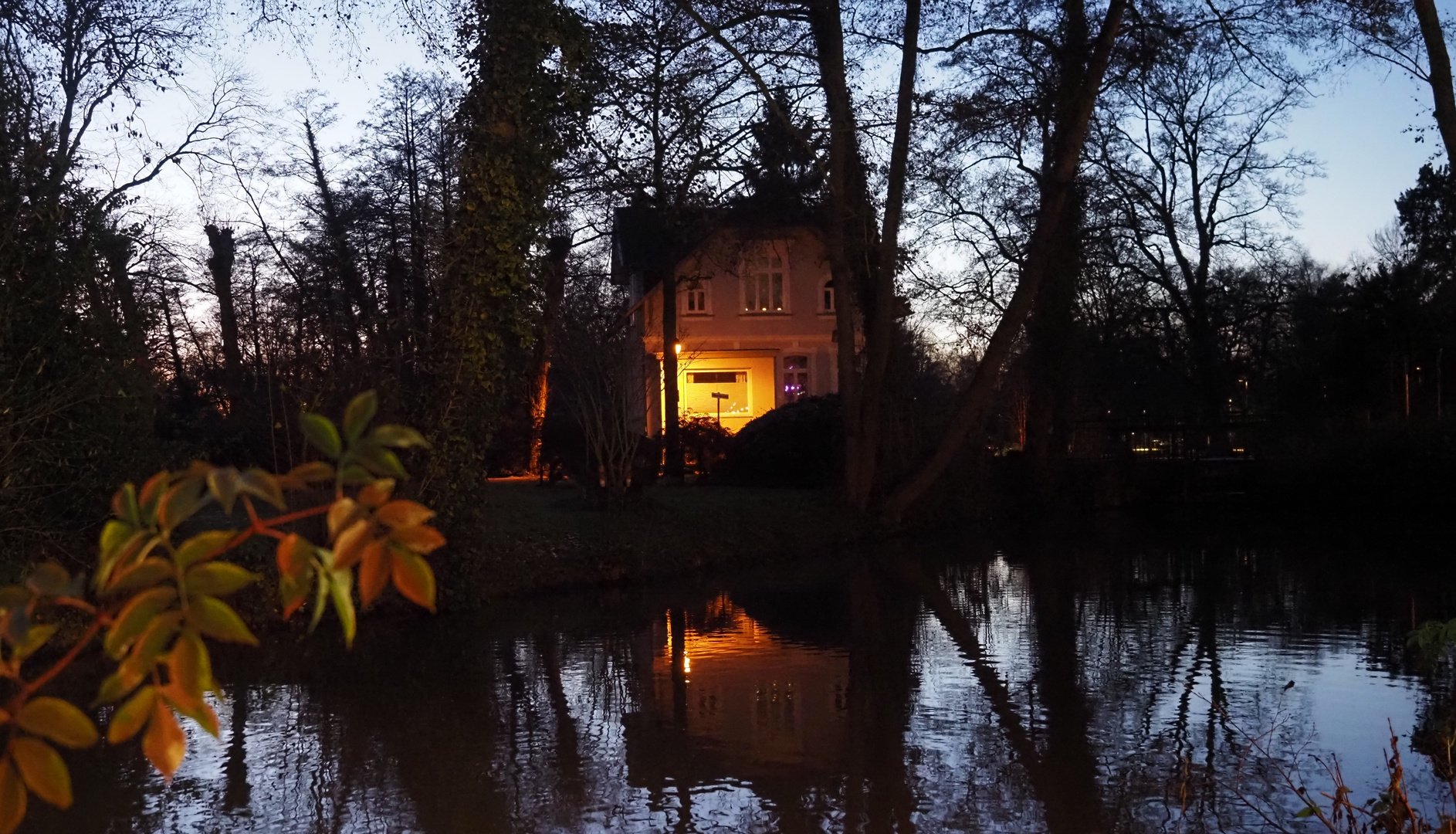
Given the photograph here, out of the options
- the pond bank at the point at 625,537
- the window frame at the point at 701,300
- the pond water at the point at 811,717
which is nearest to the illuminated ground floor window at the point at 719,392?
the window frame at the point at 701,300

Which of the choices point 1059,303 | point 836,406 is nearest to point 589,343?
point 836,406

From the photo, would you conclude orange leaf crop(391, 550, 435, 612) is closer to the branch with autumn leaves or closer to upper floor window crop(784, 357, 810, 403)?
the branch with autumn leaves

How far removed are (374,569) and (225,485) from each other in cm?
21

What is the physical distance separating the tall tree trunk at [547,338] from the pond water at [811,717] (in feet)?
12.8

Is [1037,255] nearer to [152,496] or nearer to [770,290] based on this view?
[770,290]

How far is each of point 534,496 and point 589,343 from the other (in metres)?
3.15

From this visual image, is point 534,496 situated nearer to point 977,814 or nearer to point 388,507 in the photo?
point 977,814

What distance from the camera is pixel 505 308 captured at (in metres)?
13.7

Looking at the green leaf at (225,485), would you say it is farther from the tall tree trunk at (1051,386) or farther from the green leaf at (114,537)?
the tall tree trunk at (1051,386)

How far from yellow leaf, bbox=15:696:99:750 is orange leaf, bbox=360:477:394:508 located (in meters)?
0.45

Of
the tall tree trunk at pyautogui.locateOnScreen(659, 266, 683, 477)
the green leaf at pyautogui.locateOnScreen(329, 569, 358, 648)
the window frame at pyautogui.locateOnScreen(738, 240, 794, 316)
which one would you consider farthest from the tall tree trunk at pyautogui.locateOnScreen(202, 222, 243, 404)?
the green leaf at pyautogui.locateOnScreen(329, 569, 358, 648)

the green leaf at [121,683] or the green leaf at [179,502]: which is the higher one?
the green leaf at [179,502]

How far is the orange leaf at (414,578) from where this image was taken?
1.63 metres

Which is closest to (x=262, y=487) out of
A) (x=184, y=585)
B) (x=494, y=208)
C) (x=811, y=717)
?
(x=184, y=585)
